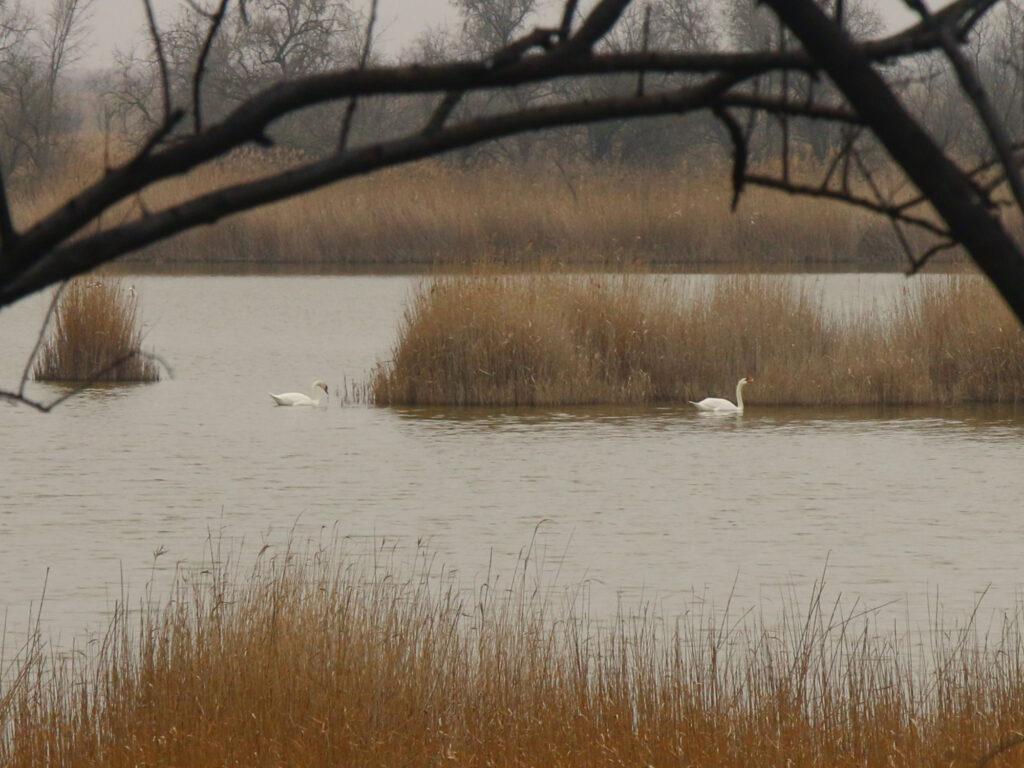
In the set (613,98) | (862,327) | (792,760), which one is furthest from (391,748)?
(862,327)

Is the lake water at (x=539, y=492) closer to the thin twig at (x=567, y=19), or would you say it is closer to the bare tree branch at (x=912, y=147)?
the thin twig at (x=567, y=19)

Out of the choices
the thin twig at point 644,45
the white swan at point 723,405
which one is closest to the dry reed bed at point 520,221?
the white swan at point 723,405

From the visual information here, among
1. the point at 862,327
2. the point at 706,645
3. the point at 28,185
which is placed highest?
the point at 28,185

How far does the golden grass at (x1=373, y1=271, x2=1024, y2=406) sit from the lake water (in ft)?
1.37

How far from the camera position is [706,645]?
8.29 metres

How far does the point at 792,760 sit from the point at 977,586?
14.8 feet

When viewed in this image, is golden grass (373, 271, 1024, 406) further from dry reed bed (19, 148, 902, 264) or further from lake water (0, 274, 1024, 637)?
dry reed bed (19, 148, 902, 264)

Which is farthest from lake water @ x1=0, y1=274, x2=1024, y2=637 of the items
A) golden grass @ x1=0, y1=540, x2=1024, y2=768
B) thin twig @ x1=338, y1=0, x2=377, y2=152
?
thin twig @ x1=338, y1=0, x2=377, y2=152

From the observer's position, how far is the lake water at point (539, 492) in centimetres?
1044

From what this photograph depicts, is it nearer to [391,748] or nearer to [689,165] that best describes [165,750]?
[391,748]

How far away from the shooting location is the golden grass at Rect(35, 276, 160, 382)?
18.9 metres

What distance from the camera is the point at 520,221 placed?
3138 cm

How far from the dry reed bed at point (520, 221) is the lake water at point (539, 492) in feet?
34.0

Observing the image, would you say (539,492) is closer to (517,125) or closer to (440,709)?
(440,709)
